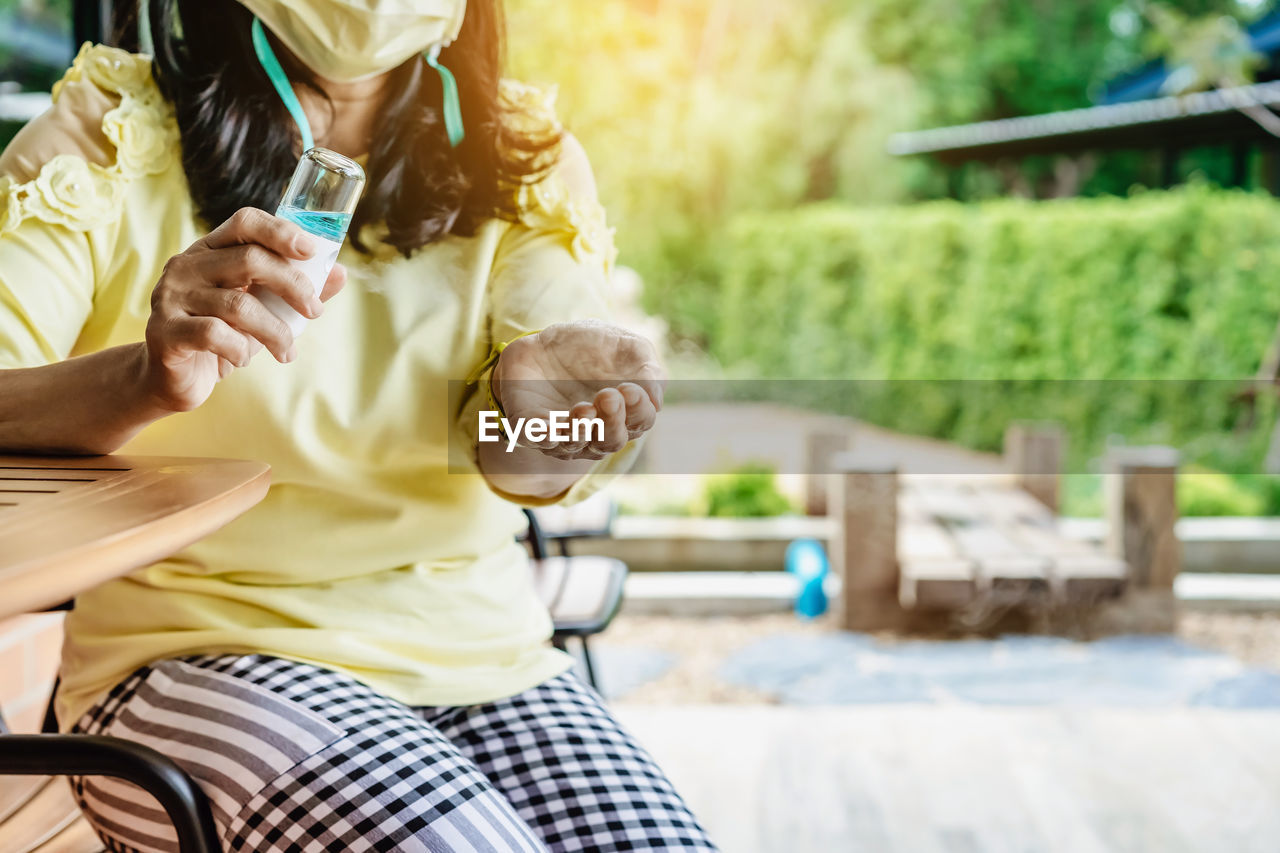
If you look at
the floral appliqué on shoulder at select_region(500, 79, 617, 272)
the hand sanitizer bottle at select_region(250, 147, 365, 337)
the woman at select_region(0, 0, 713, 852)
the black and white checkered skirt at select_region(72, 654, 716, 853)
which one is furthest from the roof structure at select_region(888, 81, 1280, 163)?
the hand sanitizer bottle at select_region(250, 147, 365, 337)

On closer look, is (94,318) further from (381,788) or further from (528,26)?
(528,26)

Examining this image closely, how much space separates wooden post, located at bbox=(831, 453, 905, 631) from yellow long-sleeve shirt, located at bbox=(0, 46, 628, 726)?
2.37 metres

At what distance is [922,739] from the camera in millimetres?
2197

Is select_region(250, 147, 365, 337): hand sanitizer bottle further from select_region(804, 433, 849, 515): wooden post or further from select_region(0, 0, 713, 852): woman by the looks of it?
select_region(804, 433, 849, 515): wooden post

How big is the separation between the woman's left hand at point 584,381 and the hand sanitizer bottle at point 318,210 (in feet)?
0.56

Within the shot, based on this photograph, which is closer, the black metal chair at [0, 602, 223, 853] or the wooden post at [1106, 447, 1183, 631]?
the black metal chair at [0, 602, 223, 853]

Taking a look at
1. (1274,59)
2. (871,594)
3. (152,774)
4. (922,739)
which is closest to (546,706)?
(152,774)

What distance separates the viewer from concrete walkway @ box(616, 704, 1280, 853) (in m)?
1.81

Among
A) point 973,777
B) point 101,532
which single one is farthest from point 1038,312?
point 101,532

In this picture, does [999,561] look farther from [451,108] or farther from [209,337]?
[209,337]

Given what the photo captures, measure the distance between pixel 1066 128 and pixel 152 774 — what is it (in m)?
7.31

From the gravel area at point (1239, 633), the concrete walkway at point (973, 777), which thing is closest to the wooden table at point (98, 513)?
the concrete walkway at point (973, 777)

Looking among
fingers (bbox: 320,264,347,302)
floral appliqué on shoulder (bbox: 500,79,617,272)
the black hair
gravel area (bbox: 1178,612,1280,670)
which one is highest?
the black hair

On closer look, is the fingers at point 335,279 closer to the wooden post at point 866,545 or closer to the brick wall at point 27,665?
the brick wall at point 27,665
